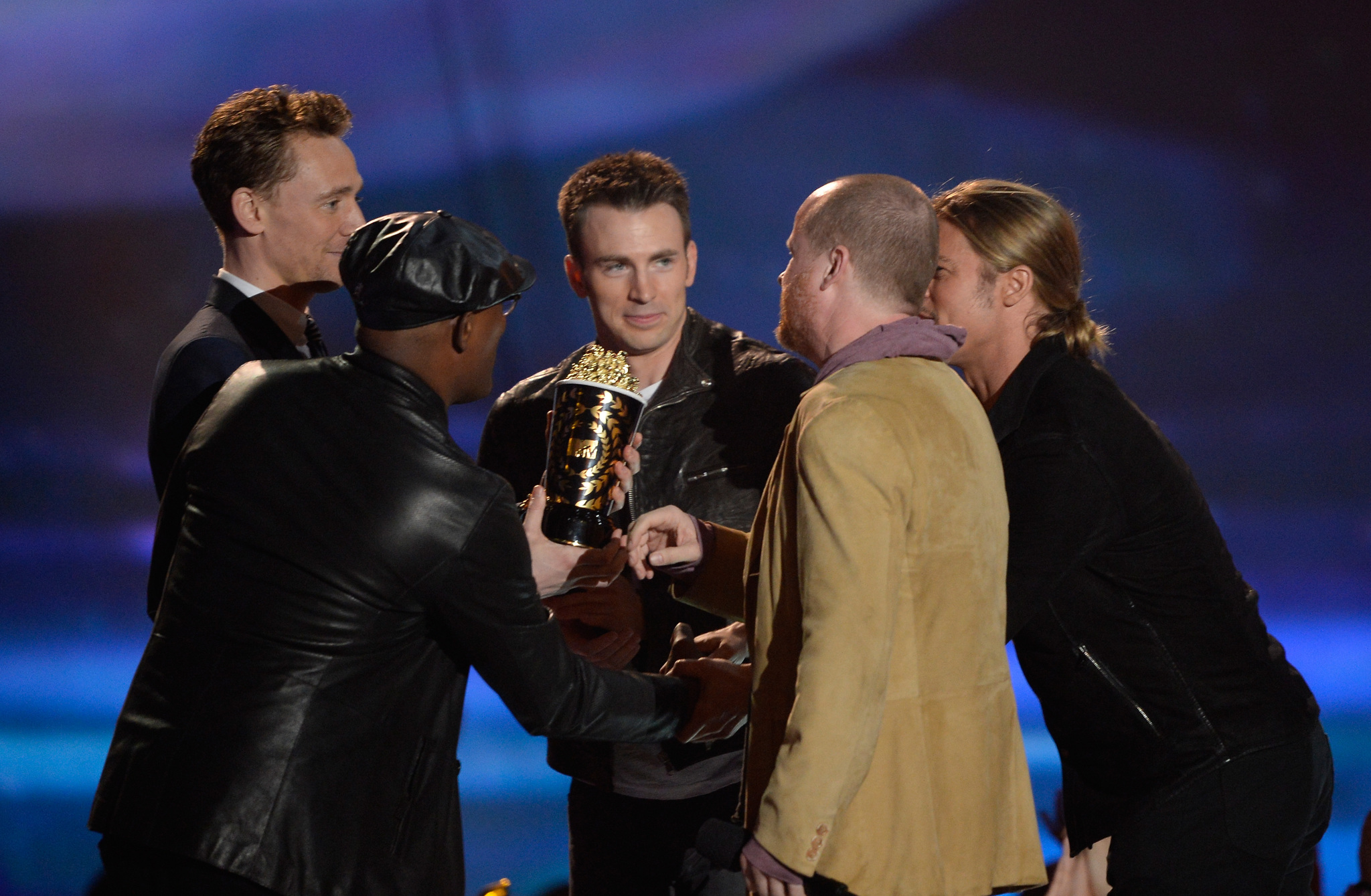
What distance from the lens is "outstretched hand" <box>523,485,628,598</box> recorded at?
204 centimetres

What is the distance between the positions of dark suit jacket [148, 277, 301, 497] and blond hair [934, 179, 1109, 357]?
1.39 m

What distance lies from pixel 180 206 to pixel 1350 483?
480 cm

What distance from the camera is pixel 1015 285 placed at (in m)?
2.17

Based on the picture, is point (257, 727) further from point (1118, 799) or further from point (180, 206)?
point (180, 206)

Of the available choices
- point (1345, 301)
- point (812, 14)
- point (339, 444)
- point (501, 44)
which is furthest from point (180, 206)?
point (1345, 301)

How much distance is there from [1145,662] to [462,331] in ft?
4.07

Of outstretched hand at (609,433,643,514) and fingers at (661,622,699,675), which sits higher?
outstretched hand at (609,433,643,514)

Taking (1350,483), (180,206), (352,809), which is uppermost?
(180,206)

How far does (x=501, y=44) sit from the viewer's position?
180 inches

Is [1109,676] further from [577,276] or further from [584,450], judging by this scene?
[577,276]

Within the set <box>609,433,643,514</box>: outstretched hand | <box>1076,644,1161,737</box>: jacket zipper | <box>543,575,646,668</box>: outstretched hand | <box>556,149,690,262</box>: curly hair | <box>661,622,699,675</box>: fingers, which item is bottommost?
<box>1076,644,1161,737</box>: jacket zipper

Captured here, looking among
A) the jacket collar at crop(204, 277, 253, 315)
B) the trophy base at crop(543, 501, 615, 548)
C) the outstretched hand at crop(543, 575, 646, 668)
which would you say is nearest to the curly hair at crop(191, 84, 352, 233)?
the jacket collar at crop(204, 277, 253, 315)

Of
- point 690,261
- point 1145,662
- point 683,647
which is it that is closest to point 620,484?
point 683,647

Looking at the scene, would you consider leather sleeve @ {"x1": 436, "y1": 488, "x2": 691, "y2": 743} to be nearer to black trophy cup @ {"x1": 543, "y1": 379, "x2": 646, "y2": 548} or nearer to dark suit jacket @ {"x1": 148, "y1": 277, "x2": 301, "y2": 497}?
black trophy cup @ {"x1": 543, "y1": 379, "x2": 646, "y2": 548}
